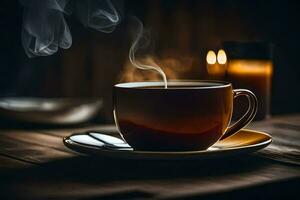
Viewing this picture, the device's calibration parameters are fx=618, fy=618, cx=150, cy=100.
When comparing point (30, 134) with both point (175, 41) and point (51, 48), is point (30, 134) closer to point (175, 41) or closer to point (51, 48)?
point (51, 48)

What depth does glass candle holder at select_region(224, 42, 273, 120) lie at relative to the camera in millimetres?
1484

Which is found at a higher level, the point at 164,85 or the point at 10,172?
the point at 164,85

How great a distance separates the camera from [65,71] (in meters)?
1.73

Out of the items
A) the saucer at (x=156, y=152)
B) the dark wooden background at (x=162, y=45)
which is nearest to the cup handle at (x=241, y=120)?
the saucer at (x=156, y=152)

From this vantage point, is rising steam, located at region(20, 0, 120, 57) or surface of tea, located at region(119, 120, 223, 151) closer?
surface of tea, located at region(119, 120, 223, 151)

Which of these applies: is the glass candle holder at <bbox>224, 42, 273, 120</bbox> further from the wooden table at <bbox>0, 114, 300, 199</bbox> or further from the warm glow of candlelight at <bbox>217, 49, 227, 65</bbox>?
the wooden table at <bbox>0, 114, 300, 199</bbox>

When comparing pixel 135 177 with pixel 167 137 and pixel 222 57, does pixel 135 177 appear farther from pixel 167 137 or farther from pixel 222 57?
pixel 222 57

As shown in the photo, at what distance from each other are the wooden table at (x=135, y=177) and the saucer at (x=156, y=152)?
0.02m

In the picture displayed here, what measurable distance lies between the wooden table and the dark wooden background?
70 centimetres

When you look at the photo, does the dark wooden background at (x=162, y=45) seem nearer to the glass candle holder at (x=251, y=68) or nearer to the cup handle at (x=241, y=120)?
the glass candle holder at (x=251, y=68)

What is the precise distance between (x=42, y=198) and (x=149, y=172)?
7.6 inches

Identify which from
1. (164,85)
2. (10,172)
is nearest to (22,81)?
(164,85)

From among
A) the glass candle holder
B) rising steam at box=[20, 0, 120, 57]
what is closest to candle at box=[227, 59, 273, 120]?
the glass candle holder

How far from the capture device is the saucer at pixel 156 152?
32.1 inches
